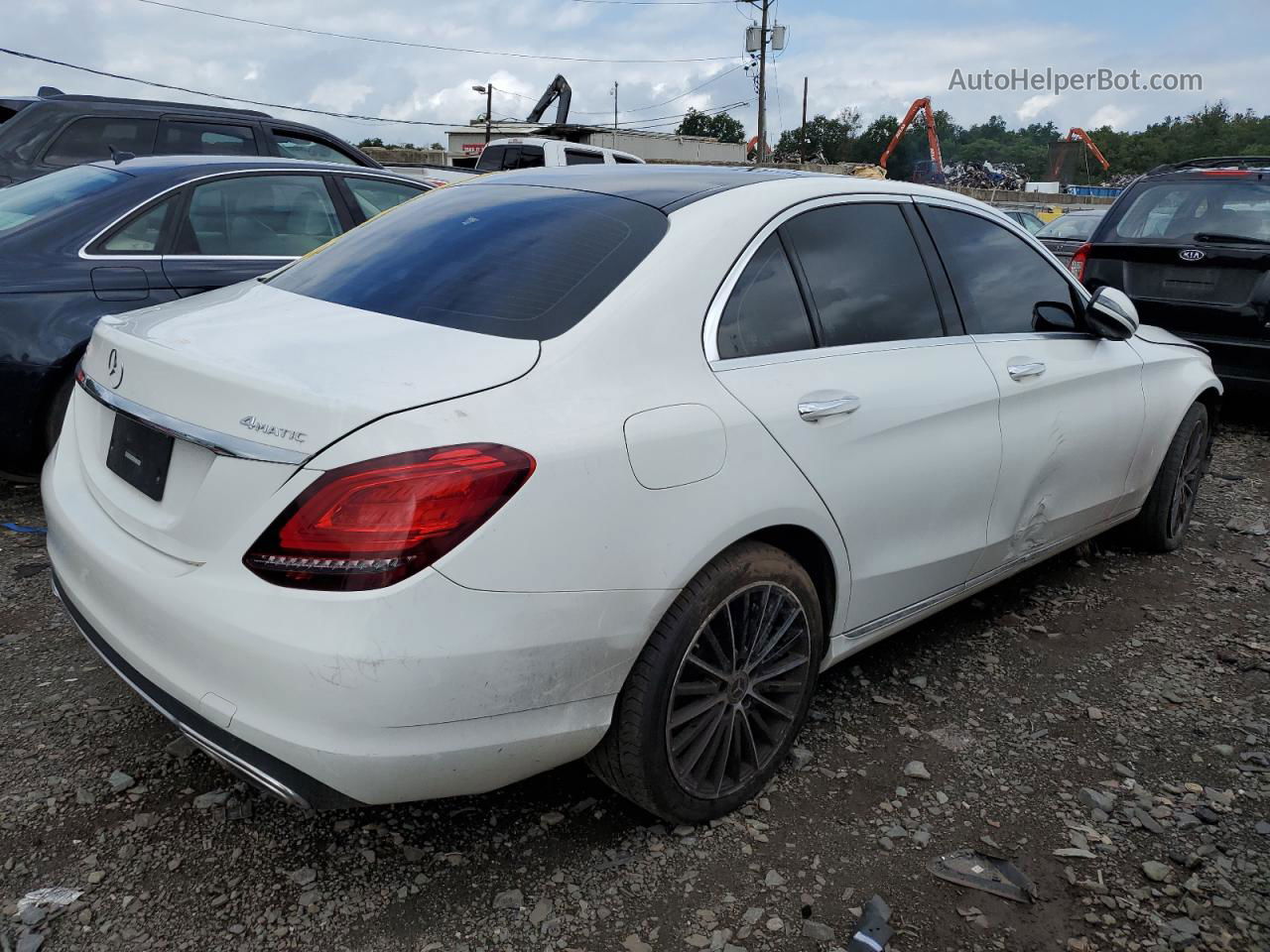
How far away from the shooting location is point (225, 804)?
2.59m

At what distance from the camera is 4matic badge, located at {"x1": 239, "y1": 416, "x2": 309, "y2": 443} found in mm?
1926

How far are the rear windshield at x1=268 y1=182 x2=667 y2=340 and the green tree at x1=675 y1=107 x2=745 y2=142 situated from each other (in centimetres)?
9976

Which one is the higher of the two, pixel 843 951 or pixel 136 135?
pixel 136 135

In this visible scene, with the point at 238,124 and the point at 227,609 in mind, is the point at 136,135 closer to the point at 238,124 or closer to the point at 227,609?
the point at 238,124

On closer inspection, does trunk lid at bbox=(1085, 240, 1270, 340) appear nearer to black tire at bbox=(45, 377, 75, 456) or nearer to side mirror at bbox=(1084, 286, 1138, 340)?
side mirror at bbox=(1084, 286, 1138, 340)

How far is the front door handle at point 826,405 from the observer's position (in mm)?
2551

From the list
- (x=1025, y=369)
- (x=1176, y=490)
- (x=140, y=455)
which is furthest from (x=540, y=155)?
(x=140, y=455)

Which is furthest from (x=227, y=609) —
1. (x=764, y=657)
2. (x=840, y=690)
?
(x=840, y=690)

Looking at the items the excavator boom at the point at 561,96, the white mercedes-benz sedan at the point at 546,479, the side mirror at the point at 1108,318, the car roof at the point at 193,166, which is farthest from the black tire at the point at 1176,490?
the excavator boom at the point at 561,96

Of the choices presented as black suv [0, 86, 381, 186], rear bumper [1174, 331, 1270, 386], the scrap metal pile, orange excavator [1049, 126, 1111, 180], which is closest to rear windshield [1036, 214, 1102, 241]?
rear bumper [1174, 331, 1270, 386]

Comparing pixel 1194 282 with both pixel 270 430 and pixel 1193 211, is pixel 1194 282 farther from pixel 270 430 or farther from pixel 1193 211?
pixel 270 430

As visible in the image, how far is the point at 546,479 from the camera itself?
199cm

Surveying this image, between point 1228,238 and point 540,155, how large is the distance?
10.1 meters

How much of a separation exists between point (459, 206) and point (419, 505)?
4.50ft
